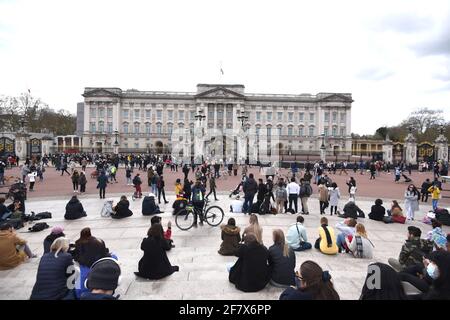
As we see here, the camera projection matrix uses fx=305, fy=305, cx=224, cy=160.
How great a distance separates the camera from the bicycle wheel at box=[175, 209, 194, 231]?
406 inches

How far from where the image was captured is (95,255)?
563cm

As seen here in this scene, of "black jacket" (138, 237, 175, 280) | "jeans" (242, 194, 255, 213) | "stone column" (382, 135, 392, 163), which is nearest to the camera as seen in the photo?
"black jacket" (138, 237, 175, 280)

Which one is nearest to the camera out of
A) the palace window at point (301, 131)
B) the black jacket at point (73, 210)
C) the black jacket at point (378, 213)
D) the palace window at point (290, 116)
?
the black jacket at point (73, 210)

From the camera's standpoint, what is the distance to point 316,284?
12.6ft

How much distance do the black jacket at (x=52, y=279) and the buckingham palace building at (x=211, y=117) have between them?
76238 millimetres

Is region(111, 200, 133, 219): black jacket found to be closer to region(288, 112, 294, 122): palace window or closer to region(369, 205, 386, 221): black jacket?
region(369, 205, 386, 221): black jacket

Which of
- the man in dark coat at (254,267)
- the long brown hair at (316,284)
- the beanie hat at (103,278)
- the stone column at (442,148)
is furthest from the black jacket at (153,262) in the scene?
the stone column at (442,148)

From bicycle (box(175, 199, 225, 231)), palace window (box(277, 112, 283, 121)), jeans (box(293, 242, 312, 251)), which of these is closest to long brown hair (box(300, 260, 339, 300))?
jeans (box(293, 242, 312, 251))

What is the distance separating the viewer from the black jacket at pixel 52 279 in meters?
4.56

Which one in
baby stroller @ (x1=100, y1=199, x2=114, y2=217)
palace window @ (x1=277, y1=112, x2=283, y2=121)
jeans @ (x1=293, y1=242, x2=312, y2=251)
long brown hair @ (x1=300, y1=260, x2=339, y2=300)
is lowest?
jeans @ (x1=293, y1=242, x2=312, y2=251)

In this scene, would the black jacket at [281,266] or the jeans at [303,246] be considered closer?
the black jacket at [281,266]

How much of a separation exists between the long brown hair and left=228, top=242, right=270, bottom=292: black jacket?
5.43 ft

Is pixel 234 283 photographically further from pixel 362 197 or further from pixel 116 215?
pixel 362 197

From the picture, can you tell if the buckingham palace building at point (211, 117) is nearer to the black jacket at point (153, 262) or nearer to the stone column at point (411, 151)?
the stone column at point (411, 151)
